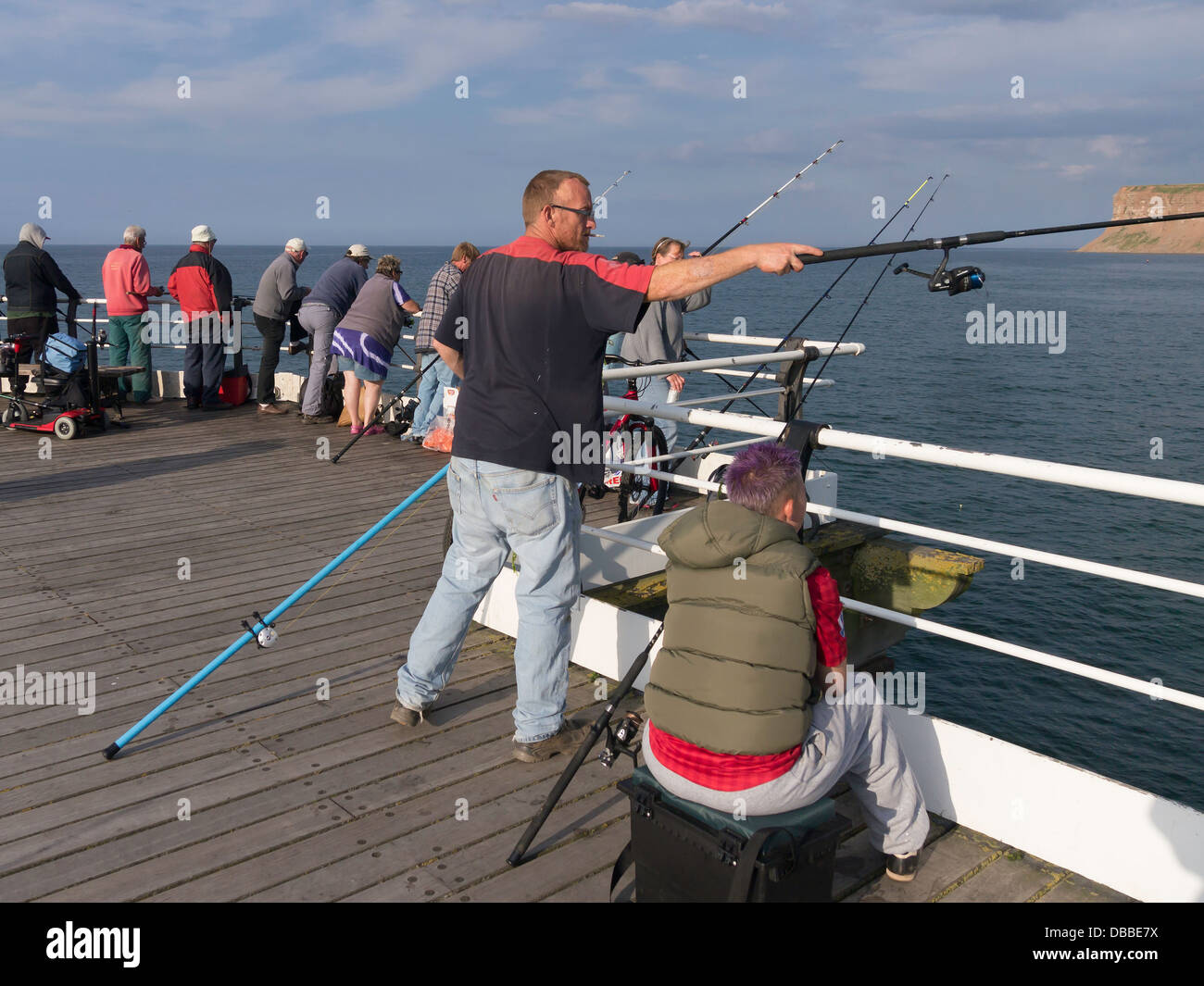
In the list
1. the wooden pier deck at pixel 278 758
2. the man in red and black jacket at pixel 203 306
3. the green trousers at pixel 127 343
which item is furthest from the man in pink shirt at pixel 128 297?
the wooden pier deck at pixel 278 758

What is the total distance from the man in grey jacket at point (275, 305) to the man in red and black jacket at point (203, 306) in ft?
1.25

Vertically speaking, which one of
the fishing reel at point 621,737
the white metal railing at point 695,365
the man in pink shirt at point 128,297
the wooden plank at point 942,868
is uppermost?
the man in pink shirt at point 128,297

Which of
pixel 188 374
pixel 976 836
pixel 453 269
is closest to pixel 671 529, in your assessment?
pixel 976 836

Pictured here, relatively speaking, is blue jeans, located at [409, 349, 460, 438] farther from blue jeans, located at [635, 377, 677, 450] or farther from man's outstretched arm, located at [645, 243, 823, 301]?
man's outstretched arm, located at [645, 243, 823, 301]

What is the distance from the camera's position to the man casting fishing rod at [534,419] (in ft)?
10.6

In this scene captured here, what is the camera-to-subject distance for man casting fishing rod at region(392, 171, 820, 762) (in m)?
3.22

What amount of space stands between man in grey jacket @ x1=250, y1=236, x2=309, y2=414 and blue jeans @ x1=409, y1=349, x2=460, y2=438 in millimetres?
1948

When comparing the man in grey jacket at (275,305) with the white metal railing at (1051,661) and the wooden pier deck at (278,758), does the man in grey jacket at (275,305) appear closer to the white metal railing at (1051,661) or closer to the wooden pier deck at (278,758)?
the wooden pier deck at (278,758)

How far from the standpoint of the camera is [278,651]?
15.3 ft

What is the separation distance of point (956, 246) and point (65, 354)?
8.91 meters

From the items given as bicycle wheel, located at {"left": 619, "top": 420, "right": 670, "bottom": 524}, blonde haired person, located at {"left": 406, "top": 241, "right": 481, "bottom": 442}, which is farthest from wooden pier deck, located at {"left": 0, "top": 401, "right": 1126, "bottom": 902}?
blonde haired person, located at {"left": 406, "top": 241, "right": 481, "bottom": 442}

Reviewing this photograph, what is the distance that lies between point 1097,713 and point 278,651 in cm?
1119

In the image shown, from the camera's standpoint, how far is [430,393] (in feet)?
31.4
